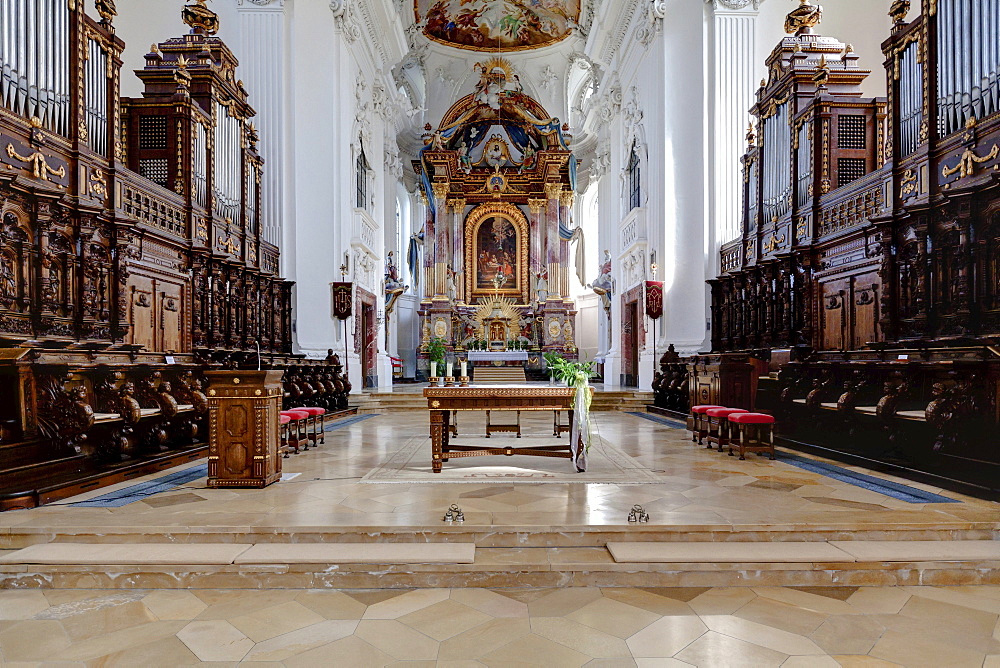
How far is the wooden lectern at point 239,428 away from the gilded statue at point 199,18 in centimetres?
660

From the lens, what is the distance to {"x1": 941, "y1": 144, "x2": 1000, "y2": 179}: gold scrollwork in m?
4.62

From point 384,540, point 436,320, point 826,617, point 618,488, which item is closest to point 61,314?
point 384,540

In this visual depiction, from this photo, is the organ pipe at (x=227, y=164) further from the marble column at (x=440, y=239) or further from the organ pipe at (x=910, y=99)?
the marble column at (x=440, y=239)

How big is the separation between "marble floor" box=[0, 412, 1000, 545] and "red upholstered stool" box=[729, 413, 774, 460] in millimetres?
431

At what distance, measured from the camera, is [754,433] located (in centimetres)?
580

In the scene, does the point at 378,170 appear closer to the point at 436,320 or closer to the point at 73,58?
the point at 436,320

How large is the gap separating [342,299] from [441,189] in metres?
10.7

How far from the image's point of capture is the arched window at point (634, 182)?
1383 cm

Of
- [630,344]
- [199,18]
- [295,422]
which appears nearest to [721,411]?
[295,422]

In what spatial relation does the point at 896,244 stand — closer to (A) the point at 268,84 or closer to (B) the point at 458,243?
(A) the point at 268,84

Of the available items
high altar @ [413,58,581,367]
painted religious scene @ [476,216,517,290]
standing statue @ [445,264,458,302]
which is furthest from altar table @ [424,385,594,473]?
painted religious scene @ [476,216,517,290]

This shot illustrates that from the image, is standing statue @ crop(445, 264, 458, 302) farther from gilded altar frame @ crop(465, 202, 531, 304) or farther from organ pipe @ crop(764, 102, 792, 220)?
organ pipe @ crop(764, 102, 792, 220)

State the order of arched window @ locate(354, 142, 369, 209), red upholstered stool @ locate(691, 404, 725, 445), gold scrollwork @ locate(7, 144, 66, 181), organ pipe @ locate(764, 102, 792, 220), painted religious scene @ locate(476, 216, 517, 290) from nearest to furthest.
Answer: gold scrollwork @ locate(7, 144, 66, 181) < red upholstered stool @ locate(691, 404, 725, 445) < organ pipe @ locate(764, 102, 792, 220) < arched window @ locate(354, 142, 369, 209) < painted religious scene @ locate(476, 216, 517, 290)

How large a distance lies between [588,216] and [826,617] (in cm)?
2096
